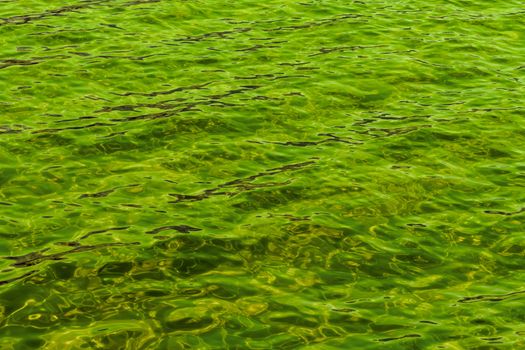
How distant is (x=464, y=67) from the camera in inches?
920

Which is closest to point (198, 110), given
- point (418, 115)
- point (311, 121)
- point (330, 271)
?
point (311, 121)

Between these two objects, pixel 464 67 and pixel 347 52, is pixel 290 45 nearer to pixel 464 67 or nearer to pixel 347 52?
pixel 347 52

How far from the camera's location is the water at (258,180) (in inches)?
496

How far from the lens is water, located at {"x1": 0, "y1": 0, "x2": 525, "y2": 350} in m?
12.6

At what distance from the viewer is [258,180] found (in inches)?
665

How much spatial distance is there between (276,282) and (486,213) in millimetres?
5098

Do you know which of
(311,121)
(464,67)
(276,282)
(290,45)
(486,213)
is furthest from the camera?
(290,45)

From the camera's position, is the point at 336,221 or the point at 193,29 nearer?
the point at 336,221

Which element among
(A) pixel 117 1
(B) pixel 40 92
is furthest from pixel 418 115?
(A) pixel 117 1

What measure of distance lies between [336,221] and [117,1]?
650 inches

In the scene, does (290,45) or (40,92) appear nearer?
(40,92)

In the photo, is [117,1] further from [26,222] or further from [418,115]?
[26,222]

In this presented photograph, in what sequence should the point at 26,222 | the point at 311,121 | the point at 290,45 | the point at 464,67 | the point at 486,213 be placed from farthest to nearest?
the point at 290,45, the point at 464,67, the point at 311,121, the point at 486,213, the point at 26,222

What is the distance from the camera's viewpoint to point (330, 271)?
13828 millimetres
